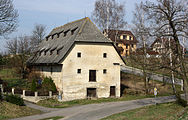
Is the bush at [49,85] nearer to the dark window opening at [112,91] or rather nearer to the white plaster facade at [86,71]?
the white plaster facade at [86,71]

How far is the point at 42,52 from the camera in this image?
36906mm

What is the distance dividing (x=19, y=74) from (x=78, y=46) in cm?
1971

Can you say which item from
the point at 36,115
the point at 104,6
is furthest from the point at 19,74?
the point at 36,115

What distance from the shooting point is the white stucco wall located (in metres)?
27.8

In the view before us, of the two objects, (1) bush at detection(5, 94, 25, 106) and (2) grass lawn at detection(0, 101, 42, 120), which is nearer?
(2) grass lawn at detection(0, 101, 42, 120)

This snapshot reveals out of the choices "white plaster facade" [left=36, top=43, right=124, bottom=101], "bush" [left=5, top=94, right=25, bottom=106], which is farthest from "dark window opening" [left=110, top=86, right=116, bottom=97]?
"bush" [left=5, top=94, right=25, bottom=106]

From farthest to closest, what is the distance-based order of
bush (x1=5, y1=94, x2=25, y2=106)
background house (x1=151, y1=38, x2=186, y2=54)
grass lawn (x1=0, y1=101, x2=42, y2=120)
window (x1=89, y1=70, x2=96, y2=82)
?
window (x1=89, y1=70, x2=96, y2=82) < bush (x1=5, y1=94, x2=25, y2=106) < grass lawn (x1=0, y1=101, x2=42, y2=120) < background house (x1=151, y1=38, x2=186, y2=54)

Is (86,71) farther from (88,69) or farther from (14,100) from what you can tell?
(14,100)

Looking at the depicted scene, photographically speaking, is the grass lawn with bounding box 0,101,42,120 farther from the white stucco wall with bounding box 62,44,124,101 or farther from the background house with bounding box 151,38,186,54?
the background house with bounding box 151,38,186,54

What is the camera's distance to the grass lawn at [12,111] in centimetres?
1929

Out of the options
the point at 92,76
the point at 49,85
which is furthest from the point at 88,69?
the point at 49,85

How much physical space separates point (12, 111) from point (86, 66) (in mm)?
11626

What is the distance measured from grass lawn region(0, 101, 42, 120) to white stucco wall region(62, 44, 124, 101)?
6563 millimetres

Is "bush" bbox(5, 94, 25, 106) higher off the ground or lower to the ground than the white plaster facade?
lower
